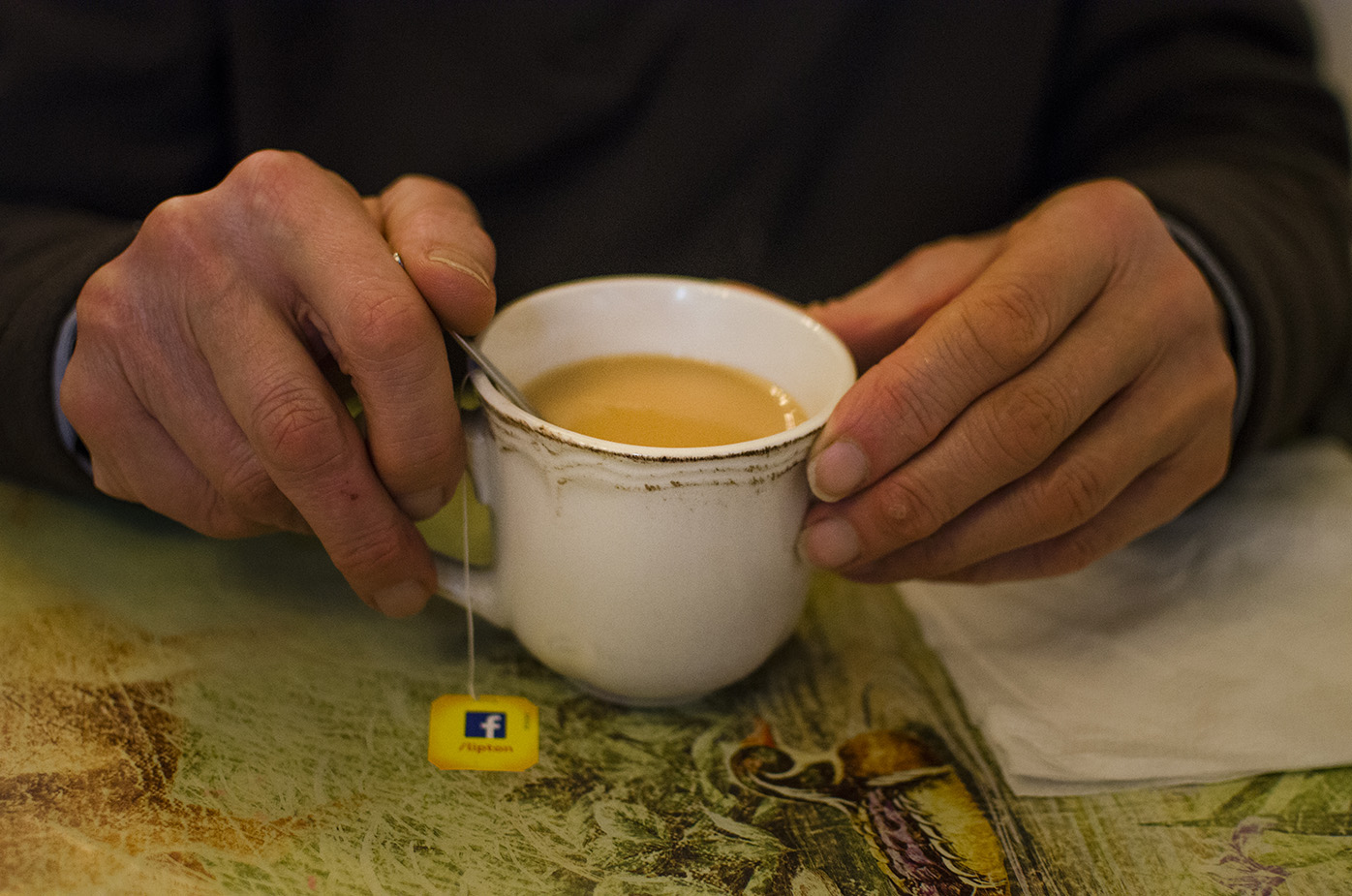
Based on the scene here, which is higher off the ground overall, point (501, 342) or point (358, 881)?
point (501, 342)

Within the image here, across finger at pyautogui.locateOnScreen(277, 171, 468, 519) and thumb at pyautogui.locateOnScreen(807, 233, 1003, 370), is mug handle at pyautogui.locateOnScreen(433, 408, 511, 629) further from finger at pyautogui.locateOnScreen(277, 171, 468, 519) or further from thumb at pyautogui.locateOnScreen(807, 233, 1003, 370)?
thumb at pyautogui.locateOnScreen(807, 233, 1003, 370)

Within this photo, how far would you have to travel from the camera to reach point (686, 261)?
1.17 m

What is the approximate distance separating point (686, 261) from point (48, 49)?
0.73m

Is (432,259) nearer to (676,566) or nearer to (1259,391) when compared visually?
(676,566)

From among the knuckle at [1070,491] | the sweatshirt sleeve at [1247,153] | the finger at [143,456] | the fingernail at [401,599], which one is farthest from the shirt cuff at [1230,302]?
the finger at [143,456]

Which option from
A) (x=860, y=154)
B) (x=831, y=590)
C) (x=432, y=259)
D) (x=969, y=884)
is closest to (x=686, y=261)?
(x=860, y=154)

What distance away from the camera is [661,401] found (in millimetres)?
741

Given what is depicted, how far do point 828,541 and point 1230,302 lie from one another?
1.78 ft

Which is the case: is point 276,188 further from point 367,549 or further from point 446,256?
point 367,549

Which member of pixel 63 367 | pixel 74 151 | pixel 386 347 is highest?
pixel 74 151

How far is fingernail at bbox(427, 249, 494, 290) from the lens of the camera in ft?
1.90

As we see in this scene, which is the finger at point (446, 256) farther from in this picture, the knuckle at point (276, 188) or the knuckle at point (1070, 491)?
the knuckle at point (1070, 491)

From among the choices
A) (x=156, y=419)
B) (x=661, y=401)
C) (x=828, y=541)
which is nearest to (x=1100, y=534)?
(x=828, y=541)

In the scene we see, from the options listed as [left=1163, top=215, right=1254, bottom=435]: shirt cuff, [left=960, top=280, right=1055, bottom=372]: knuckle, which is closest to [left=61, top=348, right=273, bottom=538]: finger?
[left=960, top=280, right=1055, bottom=372]: knuckle
